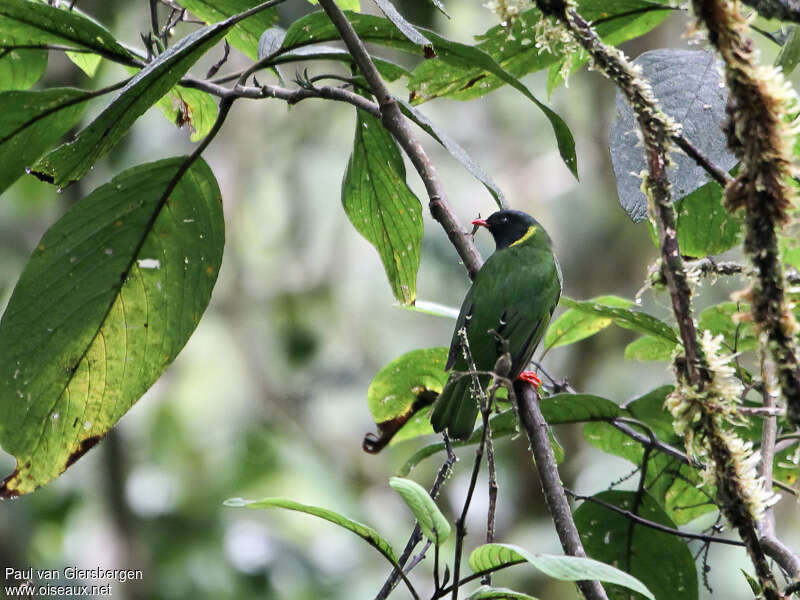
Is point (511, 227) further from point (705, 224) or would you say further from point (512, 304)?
point (705, 224)

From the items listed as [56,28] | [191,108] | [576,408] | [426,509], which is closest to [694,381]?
[426,509]

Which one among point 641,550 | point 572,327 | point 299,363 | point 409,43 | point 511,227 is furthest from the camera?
point 299,363

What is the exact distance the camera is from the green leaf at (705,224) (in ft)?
5.77

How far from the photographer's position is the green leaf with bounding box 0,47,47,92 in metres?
1.83

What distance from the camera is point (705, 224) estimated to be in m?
1.78

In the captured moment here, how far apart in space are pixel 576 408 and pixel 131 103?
101 cm

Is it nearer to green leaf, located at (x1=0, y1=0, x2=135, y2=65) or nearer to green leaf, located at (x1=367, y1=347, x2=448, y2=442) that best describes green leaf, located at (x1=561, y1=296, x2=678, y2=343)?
green leaf, located at (x1=367, y1=347, x2=448, y2=442)

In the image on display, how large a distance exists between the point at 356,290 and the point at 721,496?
31.6ft

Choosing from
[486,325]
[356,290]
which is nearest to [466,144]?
[356,290]

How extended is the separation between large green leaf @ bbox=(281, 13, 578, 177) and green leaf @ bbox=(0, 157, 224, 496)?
350 millimetres

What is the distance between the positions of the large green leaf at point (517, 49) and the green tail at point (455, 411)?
0.65 meters

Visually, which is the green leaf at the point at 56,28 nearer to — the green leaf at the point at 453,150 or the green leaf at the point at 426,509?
the green leaf at the point at 453,150

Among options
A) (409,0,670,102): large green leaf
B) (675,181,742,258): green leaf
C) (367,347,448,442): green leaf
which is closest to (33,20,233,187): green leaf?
(409,0,670,102): large green leaf

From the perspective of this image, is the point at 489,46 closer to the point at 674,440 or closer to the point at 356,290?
the point at 674,440
